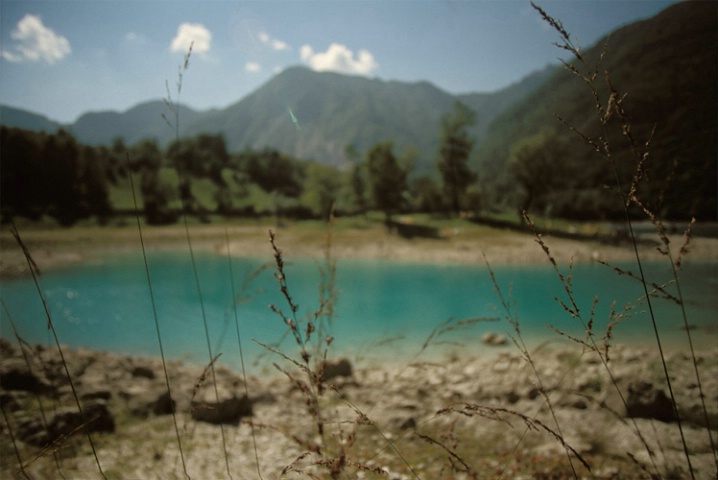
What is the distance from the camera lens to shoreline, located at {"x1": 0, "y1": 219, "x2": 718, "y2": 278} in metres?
20.3

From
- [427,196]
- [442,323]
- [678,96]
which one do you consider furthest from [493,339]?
[427,196]

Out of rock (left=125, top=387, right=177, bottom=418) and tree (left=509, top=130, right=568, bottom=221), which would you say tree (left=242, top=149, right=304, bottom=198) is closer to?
tree (left=509, top=130, right=568, bottom=221)

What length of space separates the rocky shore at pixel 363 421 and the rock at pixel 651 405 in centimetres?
1

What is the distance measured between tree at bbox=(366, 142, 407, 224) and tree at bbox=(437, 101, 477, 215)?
19.7 feet

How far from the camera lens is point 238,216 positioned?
65938 mm

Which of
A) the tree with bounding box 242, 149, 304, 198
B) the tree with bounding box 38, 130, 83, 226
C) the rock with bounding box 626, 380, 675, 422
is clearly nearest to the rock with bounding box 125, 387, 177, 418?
the rock with bounding box 626, 380, 675, 422

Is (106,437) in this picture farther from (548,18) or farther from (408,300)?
(408,300)

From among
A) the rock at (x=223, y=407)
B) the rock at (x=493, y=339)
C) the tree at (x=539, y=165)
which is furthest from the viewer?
the tree at (x=539, y=165)

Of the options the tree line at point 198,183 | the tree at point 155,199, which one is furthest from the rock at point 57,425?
the tree at point 155,199

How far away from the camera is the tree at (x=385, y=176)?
3509 cm

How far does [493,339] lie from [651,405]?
4936 mm

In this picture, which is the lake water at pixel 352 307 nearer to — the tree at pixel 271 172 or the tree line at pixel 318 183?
the tree line at pixel 318 183

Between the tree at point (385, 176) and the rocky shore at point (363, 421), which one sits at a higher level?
the tree at point (385, 176)

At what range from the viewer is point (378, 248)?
2633 cm
